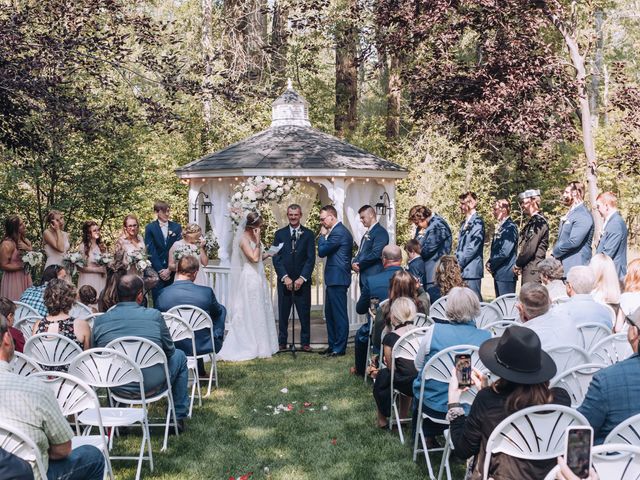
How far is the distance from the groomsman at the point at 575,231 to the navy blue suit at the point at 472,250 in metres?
1.07

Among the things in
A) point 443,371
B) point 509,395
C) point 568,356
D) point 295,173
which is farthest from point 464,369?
point 295,173

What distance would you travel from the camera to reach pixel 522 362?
135 inches

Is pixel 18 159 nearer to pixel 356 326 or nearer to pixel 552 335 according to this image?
pixel 356 326

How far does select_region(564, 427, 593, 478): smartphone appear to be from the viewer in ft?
7.93

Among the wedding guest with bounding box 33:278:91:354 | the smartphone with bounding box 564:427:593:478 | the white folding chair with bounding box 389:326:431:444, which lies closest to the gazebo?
the wedding guest with bounding box 33:278:91:354

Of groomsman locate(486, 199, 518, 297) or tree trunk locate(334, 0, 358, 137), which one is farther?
tree trunk locate(334, 0, 358, 137)

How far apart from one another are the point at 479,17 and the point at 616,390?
8.55 metres

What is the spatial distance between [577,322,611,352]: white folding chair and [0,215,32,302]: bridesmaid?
7.32m

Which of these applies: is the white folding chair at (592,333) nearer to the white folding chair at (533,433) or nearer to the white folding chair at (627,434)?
the white folding chair at (533,433)

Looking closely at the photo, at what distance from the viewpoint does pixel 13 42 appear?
834 cm

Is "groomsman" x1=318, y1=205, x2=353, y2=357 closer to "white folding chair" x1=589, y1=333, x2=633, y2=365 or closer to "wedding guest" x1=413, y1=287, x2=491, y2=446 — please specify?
"wedding guest" x1=413, y1=287, x2=491, y2=446

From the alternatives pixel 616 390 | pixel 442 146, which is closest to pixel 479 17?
pixel 616 390

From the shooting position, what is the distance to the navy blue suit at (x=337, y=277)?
10117 mm

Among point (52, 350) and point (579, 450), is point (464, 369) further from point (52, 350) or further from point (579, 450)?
point (52, 350)
